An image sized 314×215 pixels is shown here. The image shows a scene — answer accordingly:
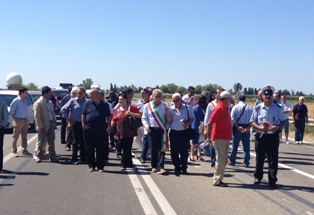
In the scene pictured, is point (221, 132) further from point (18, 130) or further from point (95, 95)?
point (18, 130)

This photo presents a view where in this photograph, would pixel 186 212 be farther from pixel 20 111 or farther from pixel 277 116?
pixel 20 111

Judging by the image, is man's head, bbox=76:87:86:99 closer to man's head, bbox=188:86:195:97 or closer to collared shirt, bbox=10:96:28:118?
collared shirt, bbox=10:96:28:118

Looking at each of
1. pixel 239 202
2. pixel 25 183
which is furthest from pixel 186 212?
pixel 25 183

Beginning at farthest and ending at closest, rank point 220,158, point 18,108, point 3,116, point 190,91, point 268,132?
point 190,91 < point 18,108 < point 3,116 < point 268,132 < point 220,158

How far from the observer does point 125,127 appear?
11125 millimetres

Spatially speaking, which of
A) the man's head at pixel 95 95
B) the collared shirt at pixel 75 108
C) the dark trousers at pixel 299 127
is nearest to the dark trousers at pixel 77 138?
the collared shirt at pixel 75 108

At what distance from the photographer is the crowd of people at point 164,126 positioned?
31.6 ft

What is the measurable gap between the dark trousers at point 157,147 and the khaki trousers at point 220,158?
1.66 m

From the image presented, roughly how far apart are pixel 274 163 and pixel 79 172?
4.23 metres

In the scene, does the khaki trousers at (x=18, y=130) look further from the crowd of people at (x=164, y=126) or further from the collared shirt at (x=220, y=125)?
the collared shirt at (x=220, y=125)

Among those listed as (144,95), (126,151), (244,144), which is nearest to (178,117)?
(126,151)

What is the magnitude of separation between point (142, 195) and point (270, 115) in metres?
3.14

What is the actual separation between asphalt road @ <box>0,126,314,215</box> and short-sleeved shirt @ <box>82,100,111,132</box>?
3.33 ft

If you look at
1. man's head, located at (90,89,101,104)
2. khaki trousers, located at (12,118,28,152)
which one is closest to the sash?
man's head, located at (90,89,101,104)
